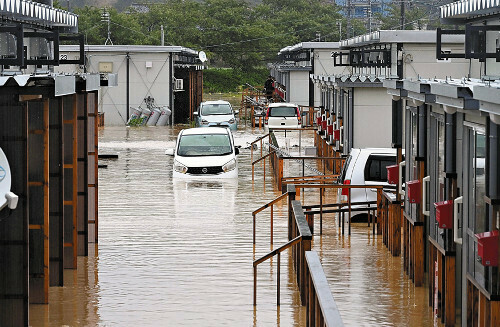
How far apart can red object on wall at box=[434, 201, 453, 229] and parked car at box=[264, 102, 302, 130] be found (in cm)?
3131

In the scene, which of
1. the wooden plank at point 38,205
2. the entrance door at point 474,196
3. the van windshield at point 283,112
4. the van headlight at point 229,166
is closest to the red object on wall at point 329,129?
the van headlight at point 229,166

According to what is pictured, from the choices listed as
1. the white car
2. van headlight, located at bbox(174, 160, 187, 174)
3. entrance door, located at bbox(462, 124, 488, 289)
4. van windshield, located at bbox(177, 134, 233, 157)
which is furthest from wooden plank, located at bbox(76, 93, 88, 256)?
van windshield, located at bbox(177, 134, 233, 157)

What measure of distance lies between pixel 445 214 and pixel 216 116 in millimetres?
33830

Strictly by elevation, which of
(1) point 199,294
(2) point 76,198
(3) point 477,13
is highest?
(3) point 477,13

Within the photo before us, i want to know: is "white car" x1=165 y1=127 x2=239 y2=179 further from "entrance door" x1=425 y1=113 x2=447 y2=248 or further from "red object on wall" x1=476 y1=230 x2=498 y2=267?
"red object on wall" x1=476 y1=230 x2=498 y2=267

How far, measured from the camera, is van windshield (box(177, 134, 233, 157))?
2564 cm

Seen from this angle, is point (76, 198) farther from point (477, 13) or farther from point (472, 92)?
point (477, 13)

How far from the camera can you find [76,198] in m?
14.4

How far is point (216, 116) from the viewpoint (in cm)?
4394

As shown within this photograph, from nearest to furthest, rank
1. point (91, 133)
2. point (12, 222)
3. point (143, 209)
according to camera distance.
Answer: point (12, 222), point (91, 133), point (143, 209)

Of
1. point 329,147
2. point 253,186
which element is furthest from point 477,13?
point 329,147

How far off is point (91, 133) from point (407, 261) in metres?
5.41

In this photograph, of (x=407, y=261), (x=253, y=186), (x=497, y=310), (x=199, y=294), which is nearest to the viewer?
(x=497, y=310)

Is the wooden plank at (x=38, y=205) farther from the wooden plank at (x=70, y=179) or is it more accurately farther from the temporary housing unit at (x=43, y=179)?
the wooden plank at (x=70, y=179)
